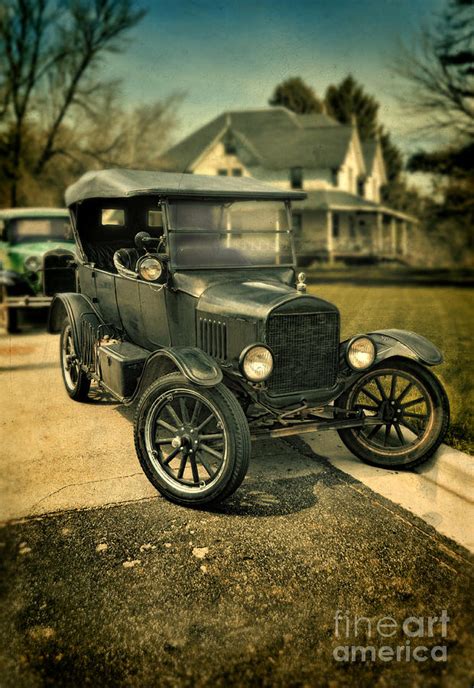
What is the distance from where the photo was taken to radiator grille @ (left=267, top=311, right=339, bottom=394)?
436 centimetres

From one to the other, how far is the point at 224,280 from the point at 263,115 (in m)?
37.0

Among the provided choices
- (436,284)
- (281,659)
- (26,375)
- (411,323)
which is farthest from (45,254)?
(436,284)

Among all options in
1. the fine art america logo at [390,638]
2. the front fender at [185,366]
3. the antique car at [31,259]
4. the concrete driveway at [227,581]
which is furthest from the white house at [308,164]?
the fine art america logo at [390,638]

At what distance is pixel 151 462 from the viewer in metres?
4.22

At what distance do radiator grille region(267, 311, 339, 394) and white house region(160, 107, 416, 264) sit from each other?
2873 centimetres

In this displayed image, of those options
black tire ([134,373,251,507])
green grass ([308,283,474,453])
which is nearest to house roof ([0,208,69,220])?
green grass ([308,283,474,453])

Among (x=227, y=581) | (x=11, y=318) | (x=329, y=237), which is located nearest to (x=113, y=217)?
(x=227, y=581)

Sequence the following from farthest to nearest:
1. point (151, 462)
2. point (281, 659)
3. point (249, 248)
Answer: point (249, 248)
point (151, 462)
point (281, 659)

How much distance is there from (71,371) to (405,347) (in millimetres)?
3733

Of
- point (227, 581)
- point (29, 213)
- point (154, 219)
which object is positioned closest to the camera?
point (227, 581)

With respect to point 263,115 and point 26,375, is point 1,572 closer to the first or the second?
point 26,375

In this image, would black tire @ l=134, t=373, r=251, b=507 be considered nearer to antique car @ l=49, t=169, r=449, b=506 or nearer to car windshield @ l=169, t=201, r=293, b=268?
antique car @ l=49, t=169, r=449, b=506

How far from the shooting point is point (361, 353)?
462cm

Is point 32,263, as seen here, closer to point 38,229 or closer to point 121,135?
point 38,229
